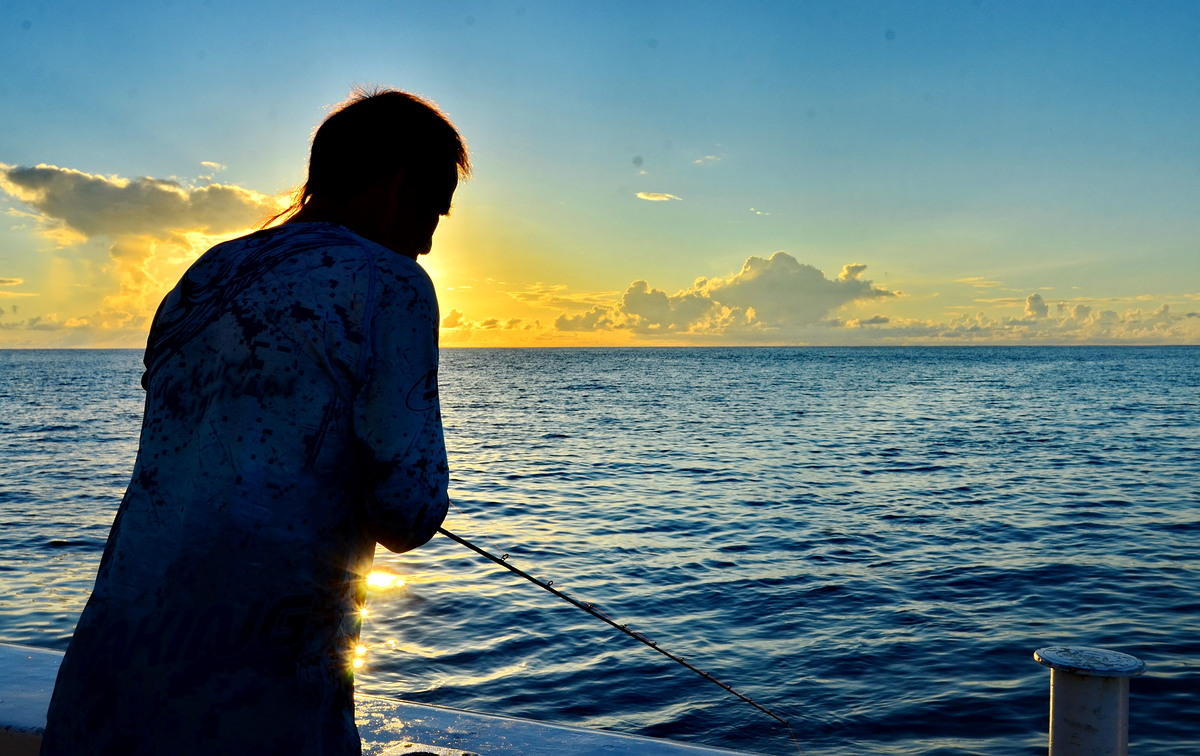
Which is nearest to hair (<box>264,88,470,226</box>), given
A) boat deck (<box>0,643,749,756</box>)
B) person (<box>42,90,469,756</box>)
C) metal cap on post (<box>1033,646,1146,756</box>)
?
person (<box>42,90,469,756</box>)

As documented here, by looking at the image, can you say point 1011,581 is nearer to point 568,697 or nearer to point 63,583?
point 568,697

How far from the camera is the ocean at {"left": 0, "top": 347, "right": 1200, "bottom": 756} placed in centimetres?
734

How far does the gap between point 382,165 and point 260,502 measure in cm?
68

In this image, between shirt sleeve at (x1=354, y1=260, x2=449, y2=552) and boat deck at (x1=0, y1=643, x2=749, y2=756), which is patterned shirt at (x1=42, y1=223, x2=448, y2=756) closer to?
shirt sleeve at (x1=354, y1=260, x2=449, y2=552)

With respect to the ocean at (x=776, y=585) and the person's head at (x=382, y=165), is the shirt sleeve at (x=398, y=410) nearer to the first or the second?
the person's head at (x=382, y=165)

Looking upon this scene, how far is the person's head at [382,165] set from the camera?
5.56 feet

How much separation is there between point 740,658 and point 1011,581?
15.8 ft

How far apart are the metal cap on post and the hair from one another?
2.83m

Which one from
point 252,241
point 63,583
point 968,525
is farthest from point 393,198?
point 968,525

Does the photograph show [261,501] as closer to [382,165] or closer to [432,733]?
[382,165]

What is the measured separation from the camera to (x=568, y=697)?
24.4 feet

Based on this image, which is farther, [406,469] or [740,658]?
[740,658]

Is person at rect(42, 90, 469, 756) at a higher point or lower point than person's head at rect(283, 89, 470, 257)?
lower

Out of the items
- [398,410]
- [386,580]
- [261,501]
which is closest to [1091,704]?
[398,410]
